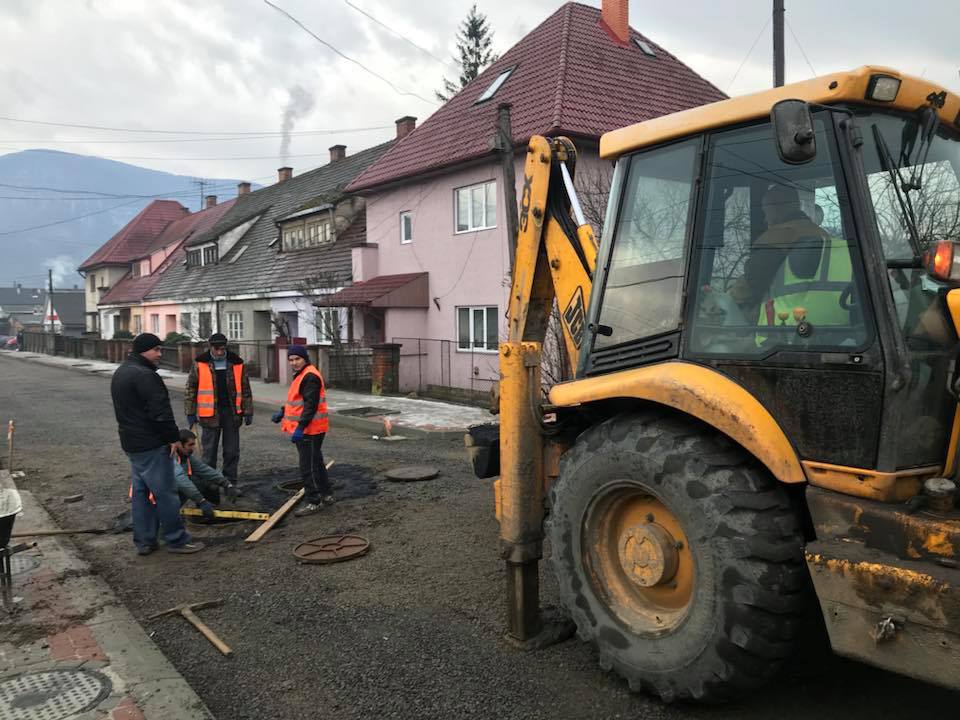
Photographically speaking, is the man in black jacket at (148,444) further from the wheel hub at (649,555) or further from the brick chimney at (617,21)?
the brick chimney at (617,21)

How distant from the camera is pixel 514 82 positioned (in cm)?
1758

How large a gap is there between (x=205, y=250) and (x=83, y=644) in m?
31.5

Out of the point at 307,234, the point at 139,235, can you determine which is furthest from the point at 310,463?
the point at 139,235

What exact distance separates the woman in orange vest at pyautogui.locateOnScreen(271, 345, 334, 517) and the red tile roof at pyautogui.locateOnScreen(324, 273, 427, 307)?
36.6 feet

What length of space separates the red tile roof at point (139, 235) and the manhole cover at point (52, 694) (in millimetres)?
45056

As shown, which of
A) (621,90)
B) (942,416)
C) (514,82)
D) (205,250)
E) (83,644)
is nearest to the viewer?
(942,416)

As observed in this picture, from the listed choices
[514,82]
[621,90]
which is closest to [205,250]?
[514,82]

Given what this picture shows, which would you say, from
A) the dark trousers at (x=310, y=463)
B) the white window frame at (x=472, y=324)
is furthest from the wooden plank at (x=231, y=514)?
the white window frame at (x=472, y=324)

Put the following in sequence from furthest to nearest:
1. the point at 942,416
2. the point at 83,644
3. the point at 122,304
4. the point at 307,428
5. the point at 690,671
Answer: the point at 122,304 < the point at 307,428 < the point at 83,644 < the point at 690,671 < the point at 942,416

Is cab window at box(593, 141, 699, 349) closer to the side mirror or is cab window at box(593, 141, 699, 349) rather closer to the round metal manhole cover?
the side mirror

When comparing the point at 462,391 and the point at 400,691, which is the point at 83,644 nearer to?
the point at 400,691

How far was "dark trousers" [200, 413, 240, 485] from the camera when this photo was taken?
25.9 ft

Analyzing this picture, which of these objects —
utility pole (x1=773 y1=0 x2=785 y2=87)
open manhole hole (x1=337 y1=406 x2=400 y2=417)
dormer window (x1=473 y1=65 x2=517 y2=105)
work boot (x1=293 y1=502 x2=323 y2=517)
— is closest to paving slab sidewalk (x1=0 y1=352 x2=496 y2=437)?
open manhole hole (x1=337 y1=406 x2=400 y2=417)

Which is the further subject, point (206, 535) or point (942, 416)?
point (206, 535)
